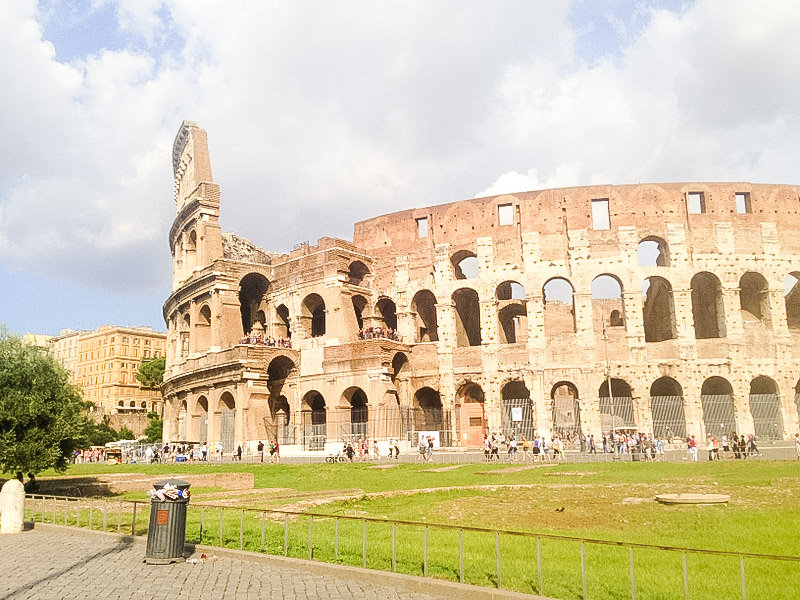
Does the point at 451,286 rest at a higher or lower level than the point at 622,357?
higher

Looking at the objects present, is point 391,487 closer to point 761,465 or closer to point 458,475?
point 458,475

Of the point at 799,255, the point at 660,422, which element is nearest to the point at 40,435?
the point at 660,422

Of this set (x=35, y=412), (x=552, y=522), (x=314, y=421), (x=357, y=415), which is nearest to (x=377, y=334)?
(x=357, y=415)

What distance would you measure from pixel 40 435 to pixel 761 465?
66.3 feet

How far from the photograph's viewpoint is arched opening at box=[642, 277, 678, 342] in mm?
37188

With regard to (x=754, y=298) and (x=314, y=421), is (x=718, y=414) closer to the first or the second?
(x=754, y=298)

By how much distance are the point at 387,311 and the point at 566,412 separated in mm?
12631

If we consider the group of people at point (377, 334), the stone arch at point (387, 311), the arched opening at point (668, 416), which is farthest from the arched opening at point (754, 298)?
the stone arch at point (387, 311)

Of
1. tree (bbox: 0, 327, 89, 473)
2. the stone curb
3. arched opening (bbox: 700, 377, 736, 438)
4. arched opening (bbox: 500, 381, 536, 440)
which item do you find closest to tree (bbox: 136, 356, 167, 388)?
arched opening (bbox: 500, 381, 536, 440)

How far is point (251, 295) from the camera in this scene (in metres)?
45.1

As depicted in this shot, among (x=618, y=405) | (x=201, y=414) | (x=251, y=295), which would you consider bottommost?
(x=618, y=405)

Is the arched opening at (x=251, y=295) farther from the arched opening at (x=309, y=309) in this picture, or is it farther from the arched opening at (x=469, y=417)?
the arched opening at (x=469, y=417)

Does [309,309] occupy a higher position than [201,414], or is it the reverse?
[309,309]

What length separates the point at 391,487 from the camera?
18094 mm
